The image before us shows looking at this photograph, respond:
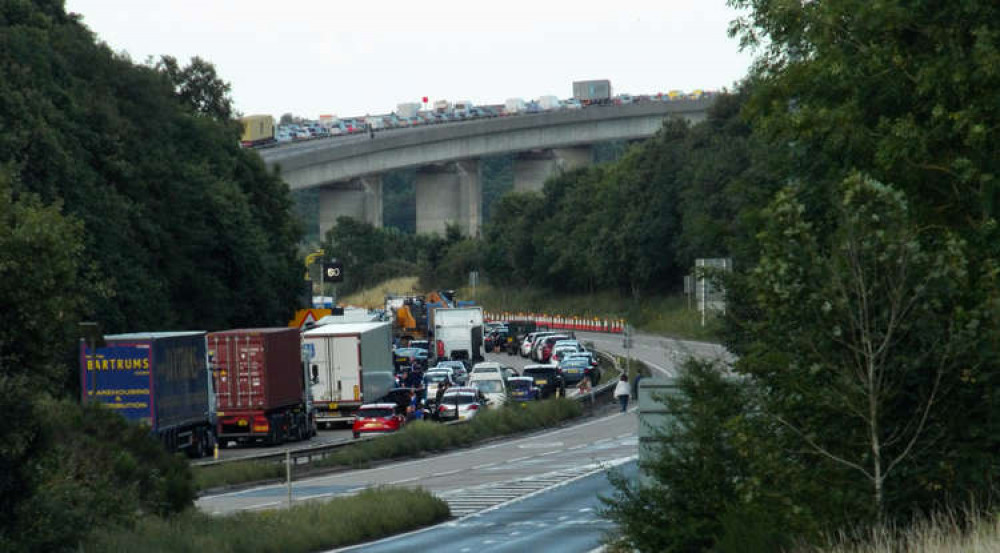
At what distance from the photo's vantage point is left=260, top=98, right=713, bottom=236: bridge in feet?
404

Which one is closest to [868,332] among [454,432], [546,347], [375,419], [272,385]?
[272,385]

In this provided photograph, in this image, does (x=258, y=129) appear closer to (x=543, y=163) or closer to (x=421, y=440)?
(x=543, y=163)

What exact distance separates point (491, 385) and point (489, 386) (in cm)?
9

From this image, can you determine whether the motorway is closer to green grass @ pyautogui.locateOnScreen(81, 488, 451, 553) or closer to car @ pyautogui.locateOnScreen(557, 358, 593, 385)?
green grass @ pyautogui.locateOnScreen(81, 488, 451, 553)

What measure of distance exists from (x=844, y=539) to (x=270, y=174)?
2771 inches

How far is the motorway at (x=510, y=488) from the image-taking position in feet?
96.7

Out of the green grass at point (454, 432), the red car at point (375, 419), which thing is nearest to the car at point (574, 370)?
the green grass at point (454, 432)

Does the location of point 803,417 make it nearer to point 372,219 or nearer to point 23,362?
point 23,362

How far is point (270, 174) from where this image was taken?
82562mm

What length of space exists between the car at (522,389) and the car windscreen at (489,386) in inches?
44.3

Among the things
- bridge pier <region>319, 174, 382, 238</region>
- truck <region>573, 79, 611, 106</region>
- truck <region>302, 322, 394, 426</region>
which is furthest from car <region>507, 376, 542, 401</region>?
truck <region>573, 79, 611, 106</region>

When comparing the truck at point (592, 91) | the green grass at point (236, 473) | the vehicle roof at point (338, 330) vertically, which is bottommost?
the green grass at point (236, 473)

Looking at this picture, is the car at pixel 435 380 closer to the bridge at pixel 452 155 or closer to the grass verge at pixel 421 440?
the grass verge at pixel 421 440

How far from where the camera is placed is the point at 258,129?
12938cm
